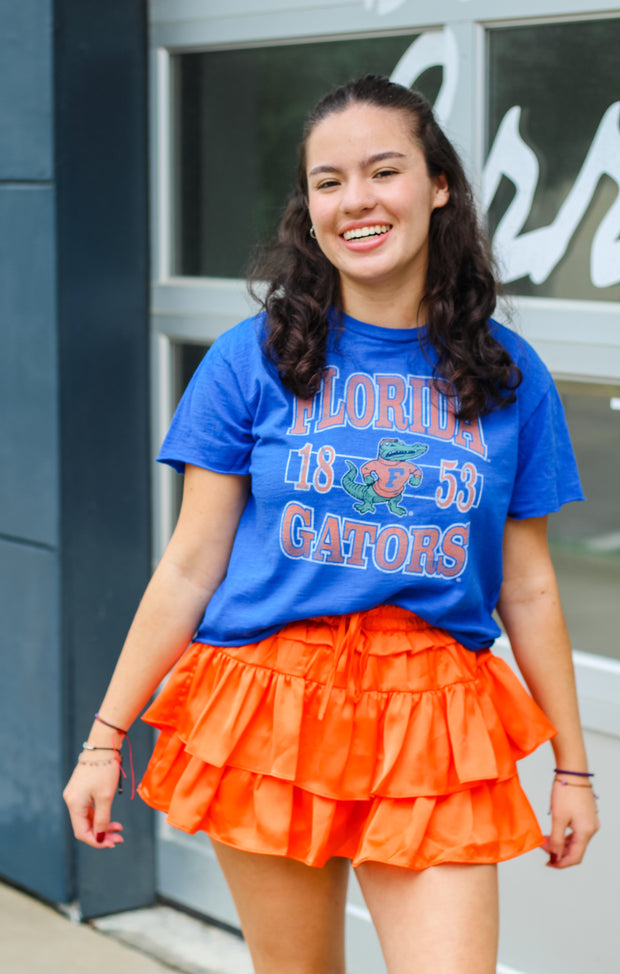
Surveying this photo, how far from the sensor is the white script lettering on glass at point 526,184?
8.09ft

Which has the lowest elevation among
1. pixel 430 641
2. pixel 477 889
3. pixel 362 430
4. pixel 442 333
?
pixel 477 889

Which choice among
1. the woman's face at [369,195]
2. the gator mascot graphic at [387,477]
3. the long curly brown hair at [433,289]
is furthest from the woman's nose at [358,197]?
the gator mascot graphic at [387,477]

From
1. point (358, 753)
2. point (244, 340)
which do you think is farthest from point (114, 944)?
point (244, 340)

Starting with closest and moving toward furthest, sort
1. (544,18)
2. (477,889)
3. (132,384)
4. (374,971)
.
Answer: (477,889)
(544,18)
(374,971)
(132,384)

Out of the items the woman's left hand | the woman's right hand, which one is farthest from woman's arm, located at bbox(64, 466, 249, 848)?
the woman's left hand

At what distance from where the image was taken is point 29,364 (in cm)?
326

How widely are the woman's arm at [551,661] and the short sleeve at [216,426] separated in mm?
444

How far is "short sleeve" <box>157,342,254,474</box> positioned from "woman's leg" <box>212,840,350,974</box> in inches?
24.2

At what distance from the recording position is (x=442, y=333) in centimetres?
189

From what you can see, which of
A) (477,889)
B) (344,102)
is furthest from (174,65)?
(477,889)

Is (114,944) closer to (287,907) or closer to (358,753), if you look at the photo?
(287,907)

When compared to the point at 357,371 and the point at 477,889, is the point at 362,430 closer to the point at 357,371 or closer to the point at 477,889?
the point at 357,371

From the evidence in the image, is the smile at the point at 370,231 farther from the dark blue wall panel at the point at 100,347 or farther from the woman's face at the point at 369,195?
the dark blue wall panel at the point at 100,347

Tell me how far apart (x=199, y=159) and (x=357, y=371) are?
171 centimetres
